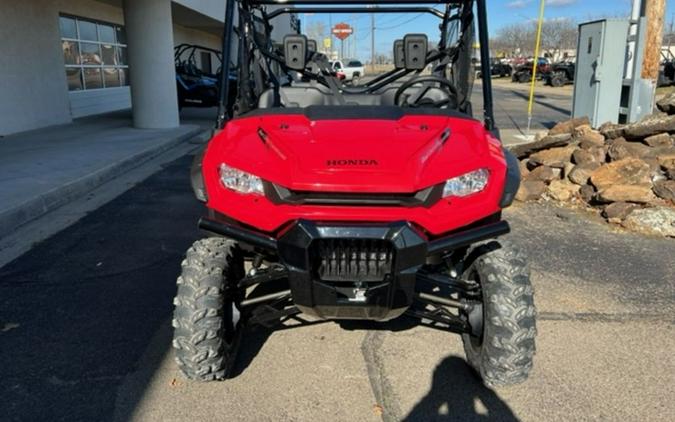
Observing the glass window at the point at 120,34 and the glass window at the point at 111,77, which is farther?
the glass window at the point at 120,34

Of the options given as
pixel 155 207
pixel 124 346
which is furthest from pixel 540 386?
pixel 155 207

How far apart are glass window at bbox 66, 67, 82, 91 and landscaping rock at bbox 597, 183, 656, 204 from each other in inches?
495

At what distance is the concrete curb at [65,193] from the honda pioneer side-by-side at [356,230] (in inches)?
137

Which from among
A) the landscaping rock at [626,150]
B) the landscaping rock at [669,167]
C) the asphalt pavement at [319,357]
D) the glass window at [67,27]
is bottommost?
the asphalt pavement at [319,357]

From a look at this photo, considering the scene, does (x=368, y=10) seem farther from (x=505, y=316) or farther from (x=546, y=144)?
(x=546, y=144)

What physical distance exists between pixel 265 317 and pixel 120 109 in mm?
16239

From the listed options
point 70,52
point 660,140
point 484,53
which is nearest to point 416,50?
point 484,53

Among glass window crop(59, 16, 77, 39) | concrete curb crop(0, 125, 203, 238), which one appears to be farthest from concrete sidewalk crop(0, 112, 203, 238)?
glass window crop(59, 16, 77, 39)

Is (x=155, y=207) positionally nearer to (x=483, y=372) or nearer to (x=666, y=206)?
(x=483, y=372)

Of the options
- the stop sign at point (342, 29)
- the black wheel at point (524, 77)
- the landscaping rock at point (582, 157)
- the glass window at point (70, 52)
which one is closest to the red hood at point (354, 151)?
the stop sign at point (342, 29)

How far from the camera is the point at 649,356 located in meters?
3.29

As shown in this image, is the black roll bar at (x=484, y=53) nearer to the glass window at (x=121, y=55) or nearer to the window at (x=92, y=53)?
the window at (x=92, y=53)

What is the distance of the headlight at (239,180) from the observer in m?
2.61

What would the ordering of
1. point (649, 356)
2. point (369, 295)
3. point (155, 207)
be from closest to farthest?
point (369, 295) → point (649, 356) → point (155, 207)
